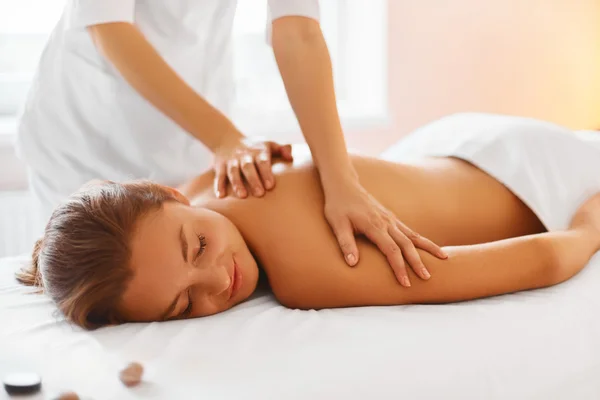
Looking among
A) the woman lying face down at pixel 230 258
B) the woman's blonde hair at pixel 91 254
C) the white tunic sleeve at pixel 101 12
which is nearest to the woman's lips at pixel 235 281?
the woman lying face down at pixel 230 258

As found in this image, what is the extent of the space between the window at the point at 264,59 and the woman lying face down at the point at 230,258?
4.20ft

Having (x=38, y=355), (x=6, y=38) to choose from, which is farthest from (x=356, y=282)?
(x=6, y=38)

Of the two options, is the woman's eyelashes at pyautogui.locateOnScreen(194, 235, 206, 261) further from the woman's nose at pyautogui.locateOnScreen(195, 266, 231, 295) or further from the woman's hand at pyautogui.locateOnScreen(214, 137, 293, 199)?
the woman's hand at pyautogui.locateOnScreen(214, 137, 293, 199)

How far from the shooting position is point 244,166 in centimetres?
149

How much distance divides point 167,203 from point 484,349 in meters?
0.56

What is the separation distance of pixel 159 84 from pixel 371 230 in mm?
542

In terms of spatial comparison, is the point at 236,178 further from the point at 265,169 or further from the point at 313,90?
A: the point at 313,90

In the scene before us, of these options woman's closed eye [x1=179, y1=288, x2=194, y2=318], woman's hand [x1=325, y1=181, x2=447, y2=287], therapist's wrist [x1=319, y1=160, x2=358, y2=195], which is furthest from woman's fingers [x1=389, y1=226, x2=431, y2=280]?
woman's closed eye [x1=179, y1=288, x2=194, y2=318]

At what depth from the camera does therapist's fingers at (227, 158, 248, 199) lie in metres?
1.46

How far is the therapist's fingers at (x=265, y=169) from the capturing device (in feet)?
4.82

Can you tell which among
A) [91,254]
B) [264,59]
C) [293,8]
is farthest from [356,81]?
[91,254]

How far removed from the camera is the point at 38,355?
3.68 ft

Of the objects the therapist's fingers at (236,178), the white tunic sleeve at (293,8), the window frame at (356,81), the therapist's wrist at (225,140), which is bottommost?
the window frame at (356,81)

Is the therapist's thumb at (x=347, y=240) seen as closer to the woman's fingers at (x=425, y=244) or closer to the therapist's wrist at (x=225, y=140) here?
the woman's fingers at (x=425, y=244)
